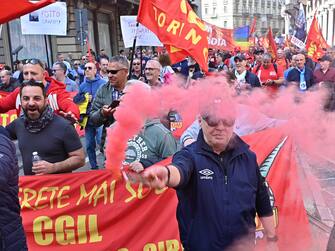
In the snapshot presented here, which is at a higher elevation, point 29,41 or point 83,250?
point 29,41

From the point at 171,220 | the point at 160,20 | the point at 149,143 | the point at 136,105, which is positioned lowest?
the point at 171,220

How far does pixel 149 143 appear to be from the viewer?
Answer: 2928mm

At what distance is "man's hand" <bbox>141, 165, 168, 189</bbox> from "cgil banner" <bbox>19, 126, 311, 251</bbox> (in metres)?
1.54

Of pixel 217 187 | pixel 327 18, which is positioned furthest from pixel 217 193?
pixel 327 18

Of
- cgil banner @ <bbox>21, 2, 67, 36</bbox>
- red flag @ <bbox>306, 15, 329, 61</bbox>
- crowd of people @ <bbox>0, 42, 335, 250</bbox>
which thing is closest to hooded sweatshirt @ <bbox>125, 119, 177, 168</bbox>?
crowd of people @ <bbox>0, 42, 335, 250</bbox>

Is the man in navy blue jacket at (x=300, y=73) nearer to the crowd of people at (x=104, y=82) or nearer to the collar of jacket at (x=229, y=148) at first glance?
the crowd of people at (x=104, y=82)

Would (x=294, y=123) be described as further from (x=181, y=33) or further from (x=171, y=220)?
(x=181, y=33)

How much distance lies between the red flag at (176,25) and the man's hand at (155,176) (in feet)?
11.0

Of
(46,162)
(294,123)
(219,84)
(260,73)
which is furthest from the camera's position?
(260,73)

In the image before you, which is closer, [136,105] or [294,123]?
[136,105]

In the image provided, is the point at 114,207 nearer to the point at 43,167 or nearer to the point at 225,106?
the point at 43,167

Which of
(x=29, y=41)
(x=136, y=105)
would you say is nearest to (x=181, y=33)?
(x=136, y=105)

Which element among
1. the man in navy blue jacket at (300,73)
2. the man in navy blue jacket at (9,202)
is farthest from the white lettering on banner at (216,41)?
the man in navy blue jacket at (9,202)

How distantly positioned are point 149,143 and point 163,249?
35.0 inches
